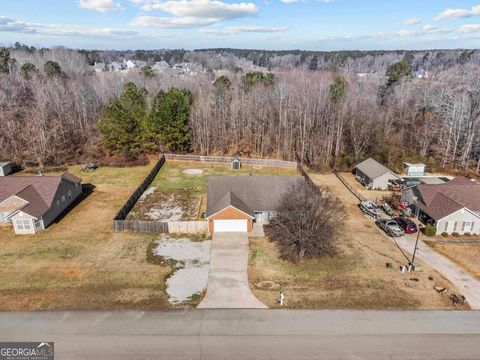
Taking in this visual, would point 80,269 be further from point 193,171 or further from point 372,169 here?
point 372,169

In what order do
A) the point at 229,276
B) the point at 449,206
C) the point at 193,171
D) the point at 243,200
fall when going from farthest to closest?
1. the point at 193,171
2. the point at 243,200
3. the point at 449,206
4. the point at 229,276

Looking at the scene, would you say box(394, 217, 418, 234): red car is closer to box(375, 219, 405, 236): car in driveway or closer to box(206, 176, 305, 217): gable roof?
box(375, 219, 405, 236): car in driveway

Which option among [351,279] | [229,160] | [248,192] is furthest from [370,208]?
[229,160]

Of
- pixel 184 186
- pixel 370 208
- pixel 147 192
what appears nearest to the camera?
pixel 370 208

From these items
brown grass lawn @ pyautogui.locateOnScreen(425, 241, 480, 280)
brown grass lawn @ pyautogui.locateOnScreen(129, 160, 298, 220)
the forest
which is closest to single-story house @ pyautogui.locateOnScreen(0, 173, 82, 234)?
brown grass lawn @ pyautogui.locateOnScreen(129, 160, 298, 220)

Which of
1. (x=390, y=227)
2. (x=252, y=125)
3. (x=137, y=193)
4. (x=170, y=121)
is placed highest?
(x=170, y=121)

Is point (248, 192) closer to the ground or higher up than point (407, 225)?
higher up

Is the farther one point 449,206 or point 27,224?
point 449,206
